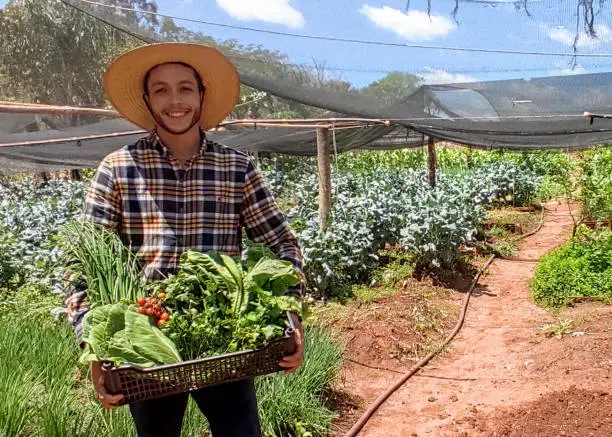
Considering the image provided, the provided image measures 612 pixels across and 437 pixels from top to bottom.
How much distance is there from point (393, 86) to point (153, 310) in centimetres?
362

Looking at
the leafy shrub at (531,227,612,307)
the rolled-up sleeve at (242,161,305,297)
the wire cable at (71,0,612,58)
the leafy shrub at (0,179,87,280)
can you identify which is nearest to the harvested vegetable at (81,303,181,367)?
the rolled-up sleeve at (242,161,305,297)

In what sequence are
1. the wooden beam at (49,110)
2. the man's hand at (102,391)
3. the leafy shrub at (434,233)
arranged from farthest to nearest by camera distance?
1. the leafy shrub at (434,233)
2. the wooden beam at (49,110)
3. the man's hand at (102,391)

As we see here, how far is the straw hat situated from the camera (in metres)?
1.69

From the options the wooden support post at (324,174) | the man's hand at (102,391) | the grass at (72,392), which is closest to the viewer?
the man's hand at (102,391)

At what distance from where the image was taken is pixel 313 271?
18.1 ft

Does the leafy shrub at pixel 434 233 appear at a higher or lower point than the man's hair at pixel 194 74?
lower

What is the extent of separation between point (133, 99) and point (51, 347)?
174cm

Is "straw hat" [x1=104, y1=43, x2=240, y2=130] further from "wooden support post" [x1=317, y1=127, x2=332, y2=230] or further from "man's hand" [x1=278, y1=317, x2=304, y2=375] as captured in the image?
"wooden support post" [x1=317, y1=127, x2=332, y2=230]

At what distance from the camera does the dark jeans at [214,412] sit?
5.23 ft

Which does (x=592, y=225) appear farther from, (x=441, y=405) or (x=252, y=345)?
(x=252, y=345)

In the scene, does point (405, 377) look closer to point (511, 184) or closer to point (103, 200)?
point (103, 200)

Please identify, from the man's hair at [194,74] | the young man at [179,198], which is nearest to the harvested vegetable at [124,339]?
the young man at [179,198]

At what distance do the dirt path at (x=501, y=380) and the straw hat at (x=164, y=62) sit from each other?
2182 mm

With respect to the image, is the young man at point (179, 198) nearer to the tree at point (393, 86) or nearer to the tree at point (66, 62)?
the tree at point (393, 86)
